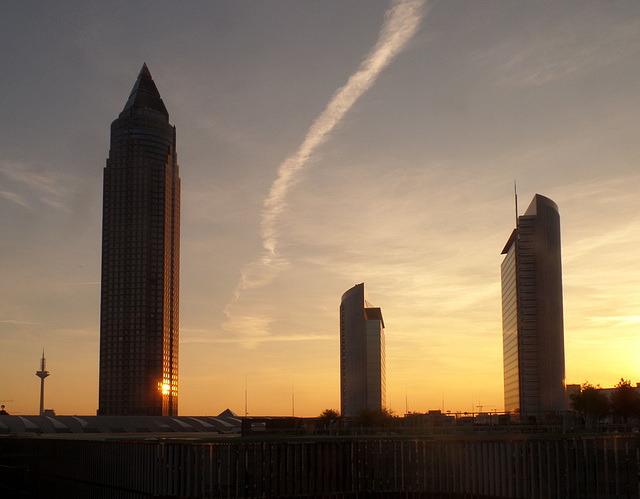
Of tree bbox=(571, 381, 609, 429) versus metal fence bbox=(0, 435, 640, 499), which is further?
tree bbox=(571, 381, 609, 429)

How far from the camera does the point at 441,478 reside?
186ft

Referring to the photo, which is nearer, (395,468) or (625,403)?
(395,468)

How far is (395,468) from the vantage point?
5716 cm

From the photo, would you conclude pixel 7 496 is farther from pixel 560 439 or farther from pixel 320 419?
pixel 560 439

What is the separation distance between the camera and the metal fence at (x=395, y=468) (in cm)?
5278

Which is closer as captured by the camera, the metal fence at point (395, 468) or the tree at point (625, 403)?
the metal fence at point (395, 468)

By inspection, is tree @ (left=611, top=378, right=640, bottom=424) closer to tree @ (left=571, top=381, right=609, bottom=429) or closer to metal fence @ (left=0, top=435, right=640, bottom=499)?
tree @ (left=571, top=381, right=609, bottom=429)

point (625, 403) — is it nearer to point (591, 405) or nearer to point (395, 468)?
point (591, 405)

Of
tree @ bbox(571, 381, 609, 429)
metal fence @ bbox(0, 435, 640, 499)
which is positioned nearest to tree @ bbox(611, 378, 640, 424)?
tree @ bbox(571, 381, 609, 429)

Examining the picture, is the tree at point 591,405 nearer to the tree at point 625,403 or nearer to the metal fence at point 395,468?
the tree at point 625,403

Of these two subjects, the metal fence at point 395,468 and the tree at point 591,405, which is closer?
the metal fence at point 395,468

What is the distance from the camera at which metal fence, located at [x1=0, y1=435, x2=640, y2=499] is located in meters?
52.8

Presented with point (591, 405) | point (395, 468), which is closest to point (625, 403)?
point (591, 405)

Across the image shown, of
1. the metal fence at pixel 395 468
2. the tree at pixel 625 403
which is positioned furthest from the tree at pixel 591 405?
the metal fence at pixel 395 468
